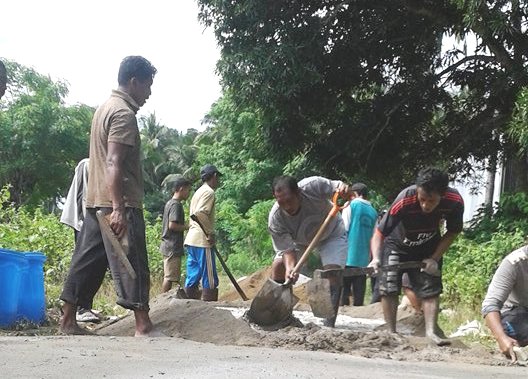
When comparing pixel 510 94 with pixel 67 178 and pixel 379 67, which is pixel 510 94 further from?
pixel 67 178

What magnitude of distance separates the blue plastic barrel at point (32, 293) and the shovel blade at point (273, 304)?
1.65 m

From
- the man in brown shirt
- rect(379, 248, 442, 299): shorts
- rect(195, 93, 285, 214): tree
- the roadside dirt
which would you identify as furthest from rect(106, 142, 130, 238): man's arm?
rect(195, 93, 285, 214): tree

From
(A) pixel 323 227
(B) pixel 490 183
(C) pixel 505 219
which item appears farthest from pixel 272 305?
(B) pixel 490 183

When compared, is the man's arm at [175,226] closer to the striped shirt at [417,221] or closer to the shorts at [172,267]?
the shorts at [172,267]

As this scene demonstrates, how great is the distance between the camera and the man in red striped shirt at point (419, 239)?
6223 millimetres

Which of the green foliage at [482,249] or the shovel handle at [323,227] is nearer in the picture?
the shovel handle at [323,227]

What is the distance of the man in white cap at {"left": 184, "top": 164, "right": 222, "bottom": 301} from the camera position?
9.16 metres

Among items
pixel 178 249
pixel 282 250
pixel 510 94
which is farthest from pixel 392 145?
pixel 282 250

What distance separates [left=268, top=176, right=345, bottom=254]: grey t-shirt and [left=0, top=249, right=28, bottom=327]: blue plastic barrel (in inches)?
84.6

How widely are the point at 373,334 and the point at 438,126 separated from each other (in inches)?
369

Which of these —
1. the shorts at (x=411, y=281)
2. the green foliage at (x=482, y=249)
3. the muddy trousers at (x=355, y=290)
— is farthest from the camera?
the green foliage at (x=482, y=249)

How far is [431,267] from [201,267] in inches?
139

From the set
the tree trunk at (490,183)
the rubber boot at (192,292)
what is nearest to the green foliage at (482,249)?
the tree trunk at (490,183)

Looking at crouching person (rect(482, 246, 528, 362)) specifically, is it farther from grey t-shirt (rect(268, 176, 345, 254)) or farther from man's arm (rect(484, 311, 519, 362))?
grey t-shirt (rect(268, 176, 345, 254))
